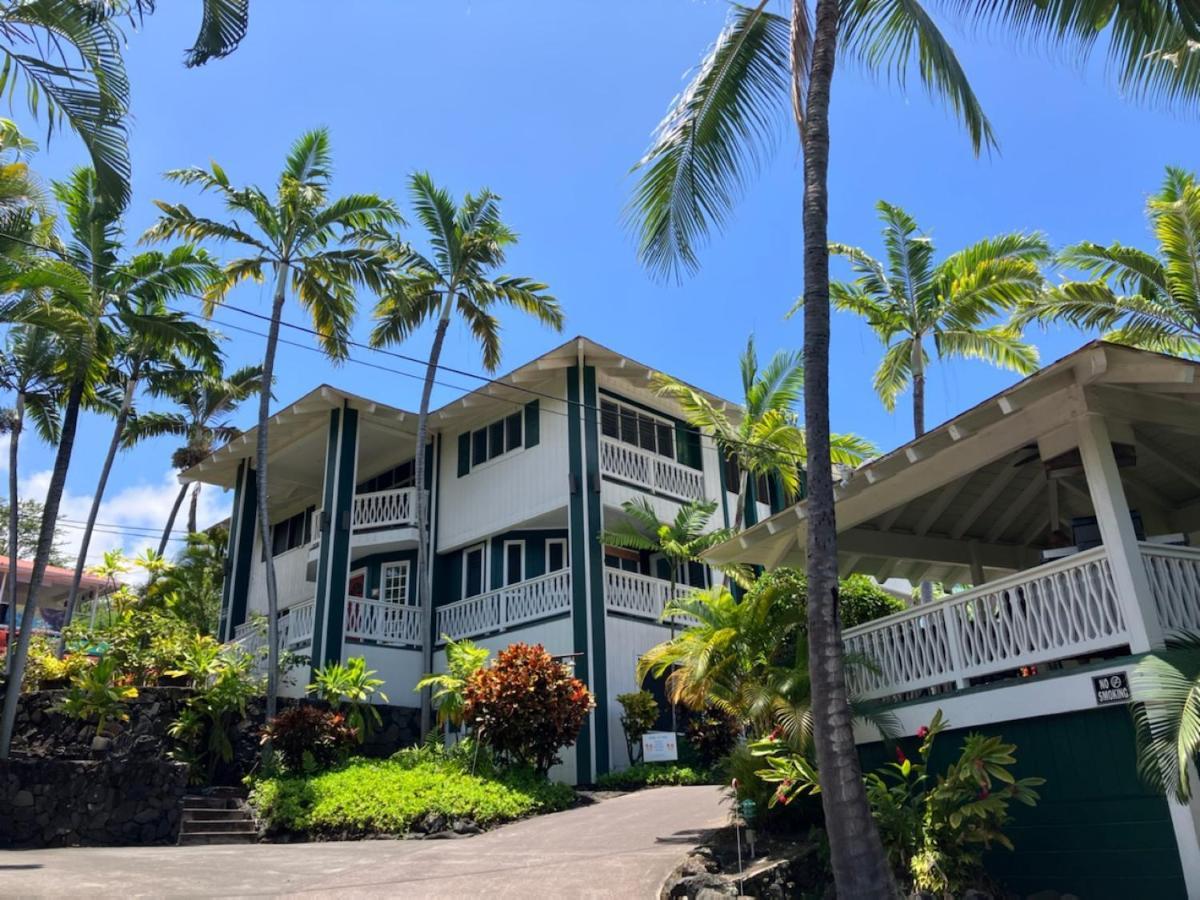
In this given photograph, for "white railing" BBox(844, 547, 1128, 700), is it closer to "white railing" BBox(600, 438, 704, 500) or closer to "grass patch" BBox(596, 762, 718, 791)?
"grass patch" BBox(596, 762, 718, 791)

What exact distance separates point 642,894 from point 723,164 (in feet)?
24.6

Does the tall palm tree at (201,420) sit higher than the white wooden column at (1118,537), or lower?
higher

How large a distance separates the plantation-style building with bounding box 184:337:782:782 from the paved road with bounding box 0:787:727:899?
4931 millimetres

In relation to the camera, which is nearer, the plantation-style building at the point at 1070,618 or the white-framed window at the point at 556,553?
the plantation-style building at the point at 1070,618

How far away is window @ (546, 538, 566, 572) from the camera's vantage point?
70.9 feet

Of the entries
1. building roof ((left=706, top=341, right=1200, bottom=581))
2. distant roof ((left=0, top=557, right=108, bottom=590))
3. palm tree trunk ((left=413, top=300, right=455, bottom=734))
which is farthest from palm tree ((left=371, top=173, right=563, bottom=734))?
distant roof ((left=0, top=557, right=108, bottom=590))

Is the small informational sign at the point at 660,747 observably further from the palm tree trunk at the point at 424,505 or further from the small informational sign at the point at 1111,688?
the small informational sign at the point at 1111,688

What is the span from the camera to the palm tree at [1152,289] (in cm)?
1636

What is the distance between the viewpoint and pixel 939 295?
1894 centimetres

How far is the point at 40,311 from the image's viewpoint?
13.7 metres

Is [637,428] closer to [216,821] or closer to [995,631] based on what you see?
[216,821]

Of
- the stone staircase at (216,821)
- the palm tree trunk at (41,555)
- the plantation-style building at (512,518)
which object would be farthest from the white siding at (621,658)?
the palm tree trunk at (41,555)

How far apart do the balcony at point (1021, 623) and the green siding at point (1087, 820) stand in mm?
649

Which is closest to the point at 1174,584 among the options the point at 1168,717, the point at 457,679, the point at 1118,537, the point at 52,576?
the point at 1118,537
